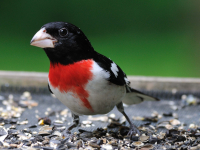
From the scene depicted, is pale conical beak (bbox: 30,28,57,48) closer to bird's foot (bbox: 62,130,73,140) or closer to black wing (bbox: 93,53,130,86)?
black wing (bbox: 93,53,130,86)

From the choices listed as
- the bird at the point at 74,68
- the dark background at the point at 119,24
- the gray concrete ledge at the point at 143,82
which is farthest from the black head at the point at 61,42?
the dark background at the point at 119,24

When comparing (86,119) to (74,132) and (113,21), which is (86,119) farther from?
(113,21)

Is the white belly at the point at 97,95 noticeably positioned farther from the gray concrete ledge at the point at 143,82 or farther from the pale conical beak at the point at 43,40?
the gray concrete ledge at the point at 143,82

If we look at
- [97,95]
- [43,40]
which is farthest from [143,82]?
[43,40]

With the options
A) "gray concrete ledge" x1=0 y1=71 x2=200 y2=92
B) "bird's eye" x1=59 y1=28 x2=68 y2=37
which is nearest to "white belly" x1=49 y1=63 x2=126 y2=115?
"bird's eye" x1=59 y1=28 x2=68 y2=37

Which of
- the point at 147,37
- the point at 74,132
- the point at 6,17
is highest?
the point at 6,17

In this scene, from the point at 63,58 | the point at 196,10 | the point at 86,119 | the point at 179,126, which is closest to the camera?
the point at 63,58

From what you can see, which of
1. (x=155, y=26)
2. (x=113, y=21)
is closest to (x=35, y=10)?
(x=113, y=21)
